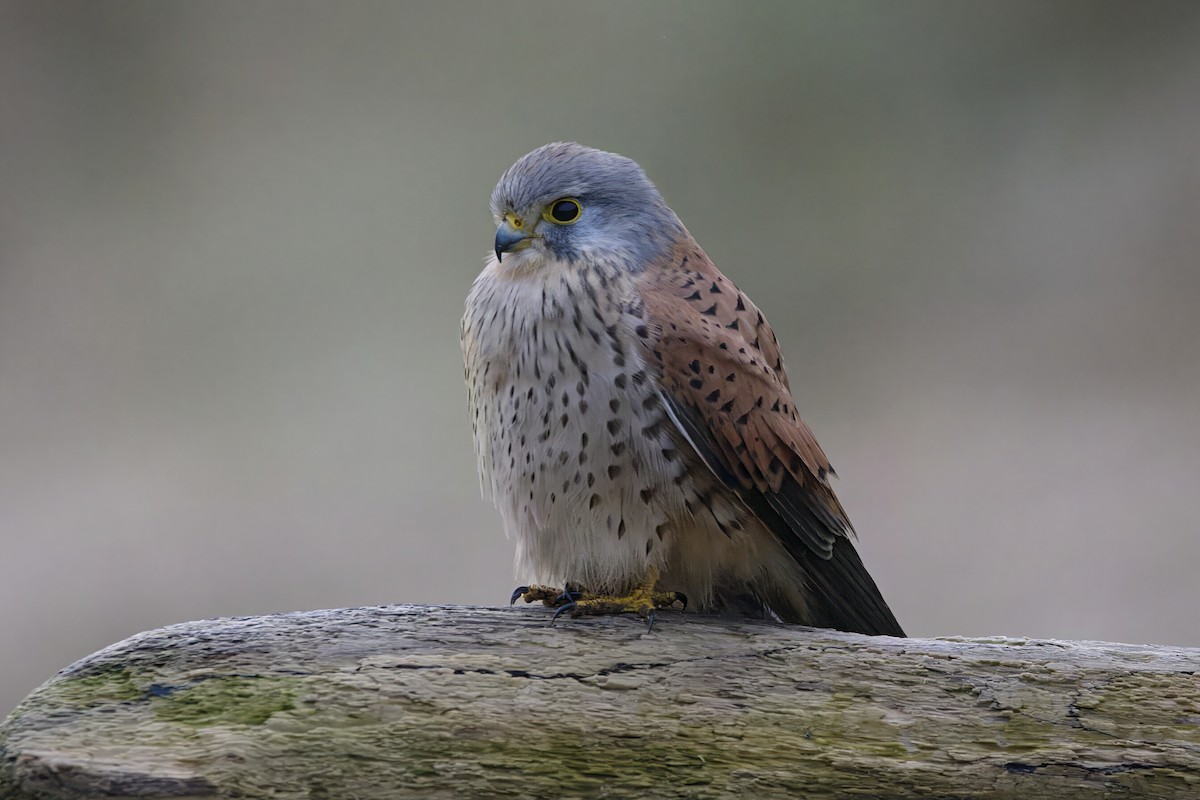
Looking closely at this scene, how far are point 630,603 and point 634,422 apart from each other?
396 millimetres

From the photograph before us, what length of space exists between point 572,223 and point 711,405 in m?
0.54

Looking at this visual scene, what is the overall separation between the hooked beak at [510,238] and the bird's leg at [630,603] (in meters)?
0.78

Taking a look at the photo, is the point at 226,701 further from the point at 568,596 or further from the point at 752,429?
the point at 752,429

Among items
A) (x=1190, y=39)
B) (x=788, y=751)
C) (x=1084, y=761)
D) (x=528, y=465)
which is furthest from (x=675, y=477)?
(x=1190, y=39)

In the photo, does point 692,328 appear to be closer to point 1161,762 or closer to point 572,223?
point 572,223

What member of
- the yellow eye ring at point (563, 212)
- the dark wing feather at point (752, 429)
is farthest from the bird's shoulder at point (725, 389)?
the yellow eye ring at point (563, 212)

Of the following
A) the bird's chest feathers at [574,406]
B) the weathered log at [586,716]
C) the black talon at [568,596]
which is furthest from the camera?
the black talon at [568,596]

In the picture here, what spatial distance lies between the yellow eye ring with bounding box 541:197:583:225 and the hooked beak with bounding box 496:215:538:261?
0.06m

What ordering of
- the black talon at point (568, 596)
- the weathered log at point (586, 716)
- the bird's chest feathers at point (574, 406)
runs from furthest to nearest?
the black talon at point (568, 596) < the bird's chest feathers at point (574, 406) < the weathered log at point (586, 716)

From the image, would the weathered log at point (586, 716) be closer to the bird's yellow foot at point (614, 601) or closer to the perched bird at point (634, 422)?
the bird's yellow foot at point (614, 601)

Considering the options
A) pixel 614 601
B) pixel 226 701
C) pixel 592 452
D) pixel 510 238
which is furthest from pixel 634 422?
pixel 226 701

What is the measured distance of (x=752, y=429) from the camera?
2117 millimetres

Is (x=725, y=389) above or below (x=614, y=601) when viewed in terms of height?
above

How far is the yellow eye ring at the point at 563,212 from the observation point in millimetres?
2273
